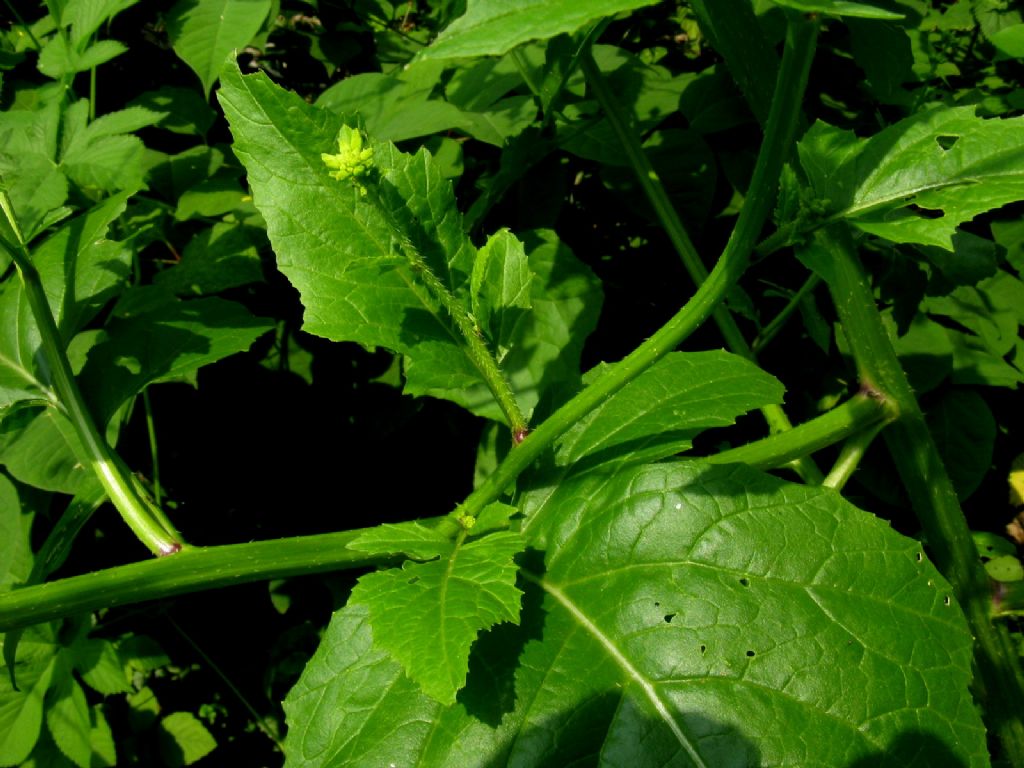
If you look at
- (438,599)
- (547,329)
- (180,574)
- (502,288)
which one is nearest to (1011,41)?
(502,288)

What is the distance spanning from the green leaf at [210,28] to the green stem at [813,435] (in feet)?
5.34

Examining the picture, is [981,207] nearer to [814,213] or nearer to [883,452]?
[814,213]

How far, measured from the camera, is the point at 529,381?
1989 mm

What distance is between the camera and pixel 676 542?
1290 millimetres

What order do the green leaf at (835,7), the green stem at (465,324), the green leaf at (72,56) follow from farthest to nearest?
the green leaf at (72,56), the green stem at (465,324), the green leaf at (835,7)

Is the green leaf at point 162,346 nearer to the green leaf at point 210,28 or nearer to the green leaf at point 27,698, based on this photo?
the green leaf at point 210,28

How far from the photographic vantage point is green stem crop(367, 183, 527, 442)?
53.1 inches

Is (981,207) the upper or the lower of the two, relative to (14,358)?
upper

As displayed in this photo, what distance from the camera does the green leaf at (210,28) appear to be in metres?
2.22

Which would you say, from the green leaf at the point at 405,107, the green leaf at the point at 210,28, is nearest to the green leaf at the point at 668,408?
the green leaf at the point at 405,107

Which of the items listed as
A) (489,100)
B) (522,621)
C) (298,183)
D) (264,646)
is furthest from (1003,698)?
(264,646)

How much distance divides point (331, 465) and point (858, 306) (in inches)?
72.4

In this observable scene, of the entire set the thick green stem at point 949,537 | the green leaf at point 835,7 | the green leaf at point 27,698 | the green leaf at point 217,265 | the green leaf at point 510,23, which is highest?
the green leaf at point 510,23

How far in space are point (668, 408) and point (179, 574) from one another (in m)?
0.83
